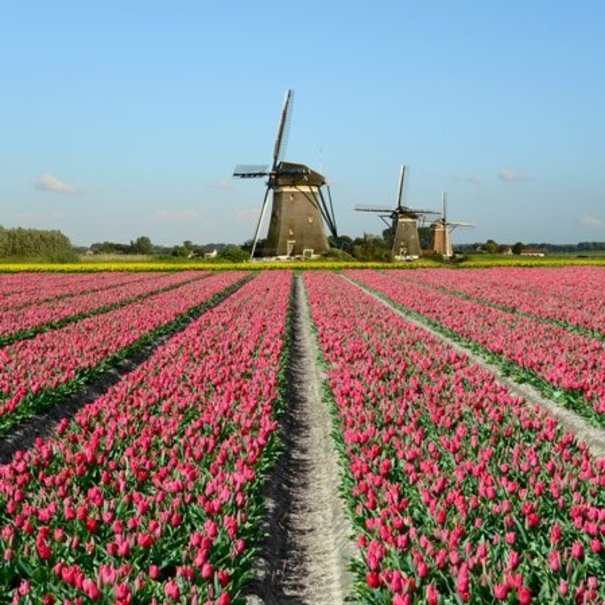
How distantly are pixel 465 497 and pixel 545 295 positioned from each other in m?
25.7

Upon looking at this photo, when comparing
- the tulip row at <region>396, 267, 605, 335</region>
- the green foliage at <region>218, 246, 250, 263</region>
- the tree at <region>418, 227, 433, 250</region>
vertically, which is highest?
the tree at <region>418, 227, 433, 250</region>

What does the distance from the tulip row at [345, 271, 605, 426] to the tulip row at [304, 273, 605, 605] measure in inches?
56.2

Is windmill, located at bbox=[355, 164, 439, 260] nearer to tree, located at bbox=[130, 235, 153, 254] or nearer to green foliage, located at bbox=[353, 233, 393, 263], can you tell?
green foliage, located at bbox=[353, 233, 393, 263]

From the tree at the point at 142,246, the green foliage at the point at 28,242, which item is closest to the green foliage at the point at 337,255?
the green foliage at the point at 28,242

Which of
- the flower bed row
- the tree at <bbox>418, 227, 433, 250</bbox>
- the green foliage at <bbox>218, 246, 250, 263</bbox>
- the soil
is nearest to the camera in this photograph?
the soil

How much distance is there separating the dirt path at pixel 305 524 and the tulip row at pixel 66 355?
368cm

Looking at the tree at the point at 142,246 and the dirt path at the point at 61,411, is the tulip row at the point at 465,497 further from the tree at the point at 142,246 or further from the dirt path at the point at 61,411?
the tree at the point at 142,246

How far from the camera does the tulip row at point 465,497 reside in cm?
448

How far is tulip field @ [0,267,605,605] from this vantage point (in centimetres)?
461

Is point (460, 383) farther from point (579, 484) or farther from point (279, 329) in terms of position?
point (279, 329)

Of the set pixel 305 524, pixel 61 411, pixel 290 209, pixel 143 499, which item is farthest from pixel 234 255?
pixel 143 499

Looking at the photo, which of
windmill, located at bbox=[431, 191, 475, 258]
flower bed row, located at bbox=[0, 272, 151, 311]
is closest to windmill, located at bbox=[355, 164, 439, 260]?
windmill, located at bbox=[431, 191, 475, 258]

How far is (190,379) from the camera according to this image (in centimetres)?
1125

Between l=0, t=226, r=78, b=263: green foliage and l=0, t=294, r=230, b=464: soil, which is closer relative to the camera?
l=0, t=294, r=230, b=464: soil
